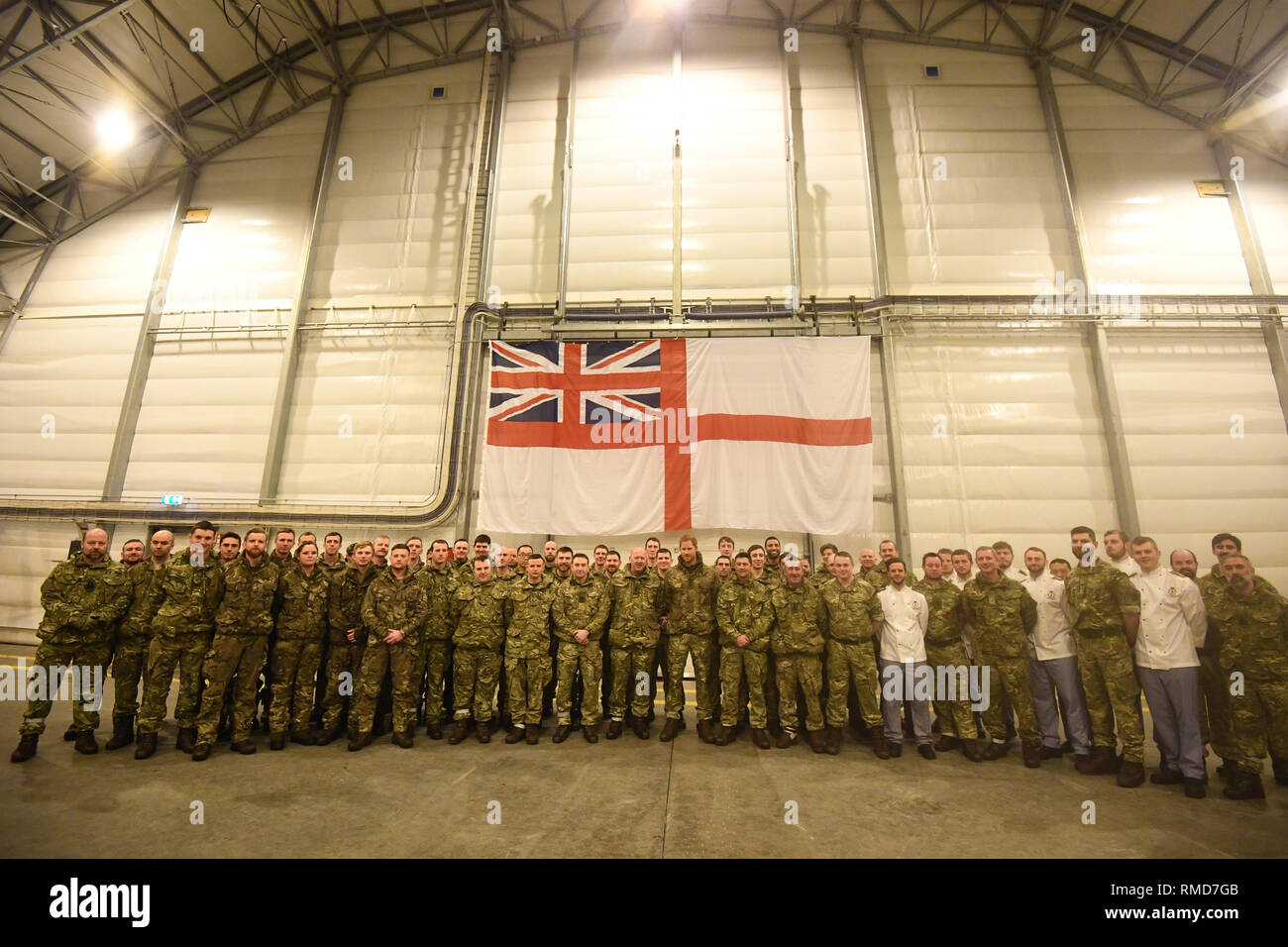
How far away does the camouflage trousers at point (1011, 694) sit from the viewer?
4367mm

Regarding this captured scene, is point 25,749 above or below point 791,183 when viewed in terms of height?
below

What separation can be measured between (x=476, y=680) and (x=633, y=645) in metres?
1.50

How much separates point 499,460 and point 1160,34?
1374cm

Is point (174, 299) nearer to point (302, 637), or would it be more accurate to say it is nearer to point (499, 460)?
point (499, 460)

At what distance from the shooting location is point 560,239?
9.23 meters

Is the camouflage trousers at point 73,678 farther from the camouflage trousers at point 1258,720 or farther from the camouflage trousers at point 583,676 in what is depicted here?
the camouflage trousers at point 1258,720

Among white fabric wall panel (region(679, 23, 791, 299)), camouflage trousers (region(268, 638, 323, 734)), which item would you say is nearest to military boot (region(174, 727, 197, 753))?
camouflage trousers (region(268, 638, 323, 734))

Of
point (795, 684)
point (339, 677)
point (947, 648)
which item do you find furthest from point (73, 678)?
point (947, 648)

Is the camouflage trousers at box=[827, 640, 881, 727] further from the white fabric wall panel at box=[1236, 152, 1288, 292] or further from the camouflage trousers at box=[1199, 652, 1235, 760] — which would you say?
the white fabric wall panel at box=[1236, 152, 1288, 292]

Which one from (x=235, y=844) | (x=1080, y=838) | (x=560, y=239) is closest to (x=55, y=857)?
(x=235, y=844)

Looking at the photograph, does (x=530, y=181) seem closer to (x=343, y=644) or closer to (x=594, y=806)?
(x=343, y=644)

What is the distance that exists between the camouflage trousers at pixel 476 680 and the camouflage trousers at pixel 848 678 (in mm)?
3065

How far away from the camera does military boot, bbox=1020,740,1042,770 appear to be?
4.22 meters

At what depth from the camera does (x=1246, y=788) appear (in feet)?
11.7
